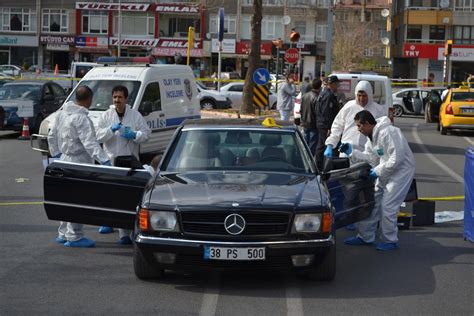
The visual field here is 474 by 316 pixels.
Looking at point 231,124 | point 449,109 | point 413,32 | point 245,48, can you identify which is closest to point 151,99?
point 231,124

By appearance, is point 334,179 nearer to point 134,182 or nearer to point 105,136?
point 134,182

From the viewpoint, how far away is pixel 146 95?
1773cm

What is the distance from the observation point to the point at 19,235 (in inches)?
410

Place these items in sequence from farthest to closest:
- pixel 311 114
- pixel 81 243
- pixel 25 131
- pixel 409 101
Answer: pixel 409 101
pixel 25 131
pixel 311 114
pixel 81 243

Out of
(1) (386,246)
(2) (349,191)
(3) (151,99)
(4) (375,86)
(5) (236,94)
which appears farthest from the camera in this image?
(5) (236,94)

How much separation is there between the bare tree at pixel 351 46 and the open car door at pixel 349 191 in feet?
206

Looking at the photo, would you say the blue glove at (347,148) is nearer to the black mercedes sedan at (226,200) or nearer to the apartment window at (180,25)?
the black mercedes sedan at (226,200)

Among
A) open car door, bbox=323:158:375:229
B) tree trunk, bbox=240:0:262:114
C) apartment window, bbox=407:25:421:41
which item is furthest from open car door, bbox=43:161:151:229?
apartment window, bbox=407:25:421:41

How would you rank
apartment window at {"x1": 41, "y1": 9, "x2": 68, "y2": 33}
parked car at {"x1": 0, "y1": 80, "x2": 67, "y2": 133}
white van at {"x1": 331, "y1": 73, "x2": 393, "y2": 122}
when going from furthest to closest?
apartment window at {"x1": 41, "y1": 9, "x2": 68, "y2": 33}
parked car at {"x1": 0, "y1": 80, "x2": 67, "y2": 133}
white van at {"x1": 331, "y1": 73, "x2": 393, "y2": 122}

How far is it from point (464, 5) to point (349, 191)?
67.0 metres

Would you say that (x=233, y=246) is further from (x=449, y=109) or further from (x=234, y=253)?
(x=449, y=109)

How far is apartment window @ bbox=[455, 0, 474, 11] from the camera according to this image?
238 feet

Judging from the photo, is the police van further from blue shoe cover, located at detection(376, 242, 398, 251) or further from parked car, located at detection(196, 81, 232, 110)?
parked car, located at detection(196, 81, 232, 110)

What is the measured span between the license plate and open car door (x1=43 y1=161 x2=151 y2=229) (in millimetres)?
1718
